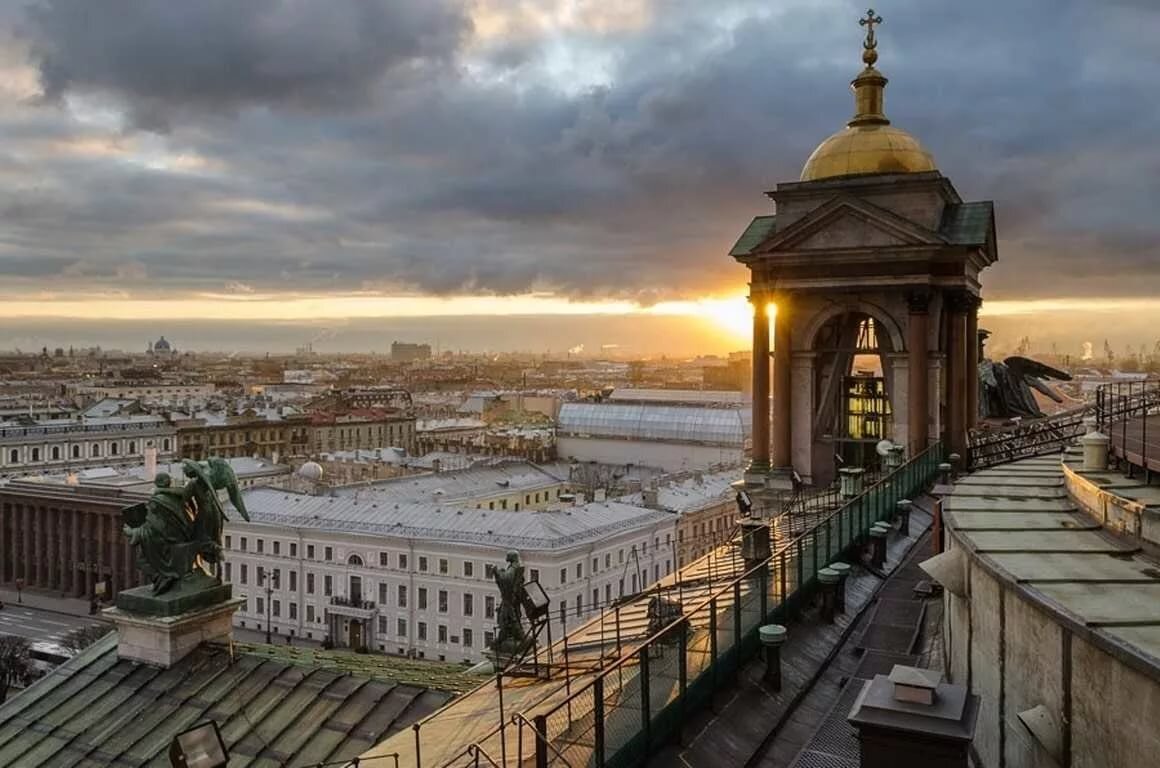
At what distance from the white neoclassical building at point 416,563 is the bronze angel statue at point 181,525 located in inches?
1430

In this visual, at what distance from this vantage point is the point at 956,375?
84.4 ft

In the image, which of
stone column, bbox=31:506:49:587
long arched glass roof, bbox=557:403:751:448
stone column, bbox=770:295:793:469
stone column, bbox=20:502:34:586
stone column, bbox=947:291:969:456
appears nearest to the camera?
stone column, bbox=947:291:969:456

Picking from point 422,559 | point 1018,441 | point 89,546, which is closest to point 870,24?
point 1018,441

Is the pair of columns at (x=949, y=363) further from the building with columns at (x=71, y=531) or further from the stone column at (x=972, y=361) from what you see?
the building with columns at (x=71, y=531)

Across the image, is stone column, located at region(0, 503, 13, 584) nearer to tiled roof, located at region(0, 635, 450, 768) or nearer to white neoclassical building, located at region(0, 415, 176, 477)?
white neoclassical building, located at region(0, 415, 176, 477)

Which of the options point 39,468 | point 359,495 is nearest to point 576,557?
point 359,495

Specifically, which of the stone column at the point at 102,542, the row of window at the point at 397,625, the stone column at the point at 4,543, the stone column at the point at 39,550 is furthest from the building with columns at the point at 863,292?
the stone column at the point at 4,543

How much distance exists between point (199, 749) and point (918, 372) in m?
20.2

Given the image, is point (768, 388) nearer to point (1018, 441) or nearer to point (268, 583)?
point (1018, 441)

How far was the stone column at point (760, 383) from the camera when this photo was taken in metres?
25.9

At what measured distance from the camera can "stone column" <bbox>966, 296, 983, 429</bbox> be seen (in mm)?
26681

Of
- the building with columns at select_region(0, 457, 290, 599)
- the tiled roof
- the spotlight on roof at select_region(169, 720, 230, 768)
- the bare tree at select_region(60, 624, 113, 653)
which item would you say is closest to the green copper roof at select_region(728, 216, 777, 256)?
the tiled roof

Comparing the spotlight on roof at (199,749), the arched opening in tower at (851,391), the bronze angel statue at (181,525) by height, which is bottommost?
the spotlight on roof at (199,749)

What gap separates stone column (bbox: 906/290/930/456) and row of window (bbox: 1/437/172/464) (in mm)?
90338
